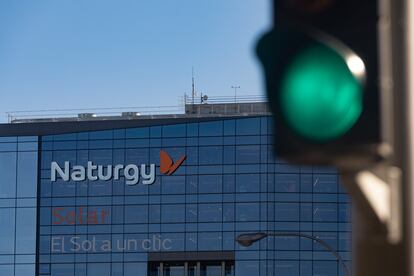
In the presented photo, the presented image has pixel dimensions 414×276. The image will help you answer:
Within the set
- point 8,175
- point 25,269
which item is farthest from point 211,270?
point 8,175

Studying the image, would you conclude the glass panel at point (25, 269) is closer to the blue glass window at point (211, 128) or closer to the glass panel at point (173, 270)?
the glass panel at point (173, 270)

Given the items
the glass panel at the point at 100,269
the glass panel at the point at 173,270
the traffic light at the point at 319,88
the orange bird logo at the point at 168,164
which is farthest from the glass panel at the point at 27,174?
the traffic light at the point at 319,88

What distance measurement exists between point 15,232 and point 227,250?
1102cm

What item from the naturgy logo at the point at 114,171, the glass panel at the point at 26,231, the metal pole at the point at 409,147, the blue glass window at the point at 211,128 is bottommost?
the glass panel at the point at 26,231

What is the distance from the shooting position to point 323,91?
2809 millimetres

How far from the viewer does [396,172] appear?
290cm

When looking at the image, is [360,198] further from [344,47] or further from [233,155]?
[233,155]

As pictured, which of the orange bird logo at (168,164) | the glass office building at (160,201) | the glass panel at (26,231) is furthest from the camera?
the orange bird logo at (168,164)

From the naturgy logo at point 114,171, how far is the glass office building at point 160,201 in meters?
0.05

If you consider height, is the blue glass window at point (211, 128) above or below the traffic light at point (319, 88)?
above

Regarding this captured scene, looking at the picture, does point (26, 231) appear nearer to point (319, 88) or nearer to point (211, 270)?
point (211, 270)

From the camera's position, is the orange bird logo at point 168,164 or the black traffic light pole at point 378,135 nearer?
the black traffic light pole at point 378,135

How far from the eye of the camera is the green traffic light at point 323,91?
9.05 feet

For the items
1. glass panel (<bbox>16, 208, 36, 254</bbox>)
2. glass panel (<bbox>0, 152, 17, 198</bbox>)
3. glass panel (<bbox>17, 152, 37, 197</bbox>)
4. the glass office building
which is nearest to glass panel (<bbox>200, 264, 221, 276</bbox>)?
the glass office building
